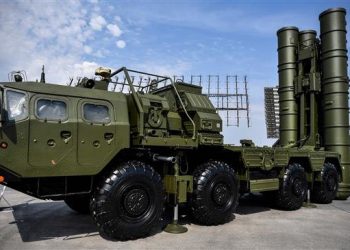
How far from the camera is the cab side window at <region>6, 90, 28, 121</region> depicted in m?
5.64

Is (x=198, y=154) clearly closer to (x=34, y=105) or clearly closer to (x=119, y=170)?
(x=119, y=170)

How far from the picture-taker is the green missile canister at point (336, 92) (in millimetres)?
12773

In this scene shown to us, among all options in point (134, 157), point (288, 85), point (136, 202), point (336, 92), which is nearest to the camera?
point (136, 202)

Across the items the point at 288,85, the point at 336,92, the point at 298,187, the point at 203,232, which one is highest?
the point at 288,85

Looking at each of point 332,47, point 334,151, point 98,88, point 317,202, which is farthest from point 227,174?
point 332,47

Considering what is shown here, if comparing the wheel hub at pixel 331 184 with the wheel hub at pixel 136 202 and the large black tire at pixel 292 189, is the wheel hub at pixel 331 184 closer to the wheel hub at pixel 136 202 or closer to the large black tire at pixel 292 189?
the large black tire at pixel 292 189

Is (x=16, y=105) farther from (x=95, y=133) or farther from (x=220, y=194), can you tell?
Answer: (x=220, y=194)

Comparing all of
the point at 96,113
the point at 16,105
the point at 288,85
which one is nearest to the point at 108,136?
the point at 96,113

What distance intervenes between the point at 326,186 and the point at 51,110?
9.17 metres

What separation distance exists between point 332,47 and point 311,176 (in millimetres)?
5154

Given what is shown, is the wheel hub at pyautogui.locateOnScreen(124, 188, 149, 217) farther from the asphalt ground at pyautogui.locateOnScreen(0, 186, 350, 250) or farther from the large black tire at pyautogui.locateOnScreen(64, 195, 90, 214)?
the large black tire at pyautogui.locateOnScreen(64, 195, 90, 214)

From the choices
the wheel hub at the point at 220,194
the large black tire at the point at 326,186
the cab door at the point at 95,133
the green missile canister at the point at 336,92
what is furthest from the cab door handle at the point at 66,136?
the green missile canister at the point at 336,92

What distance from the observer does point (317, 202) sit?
11703 mm

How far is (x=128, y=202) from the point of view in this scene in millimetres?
6391
